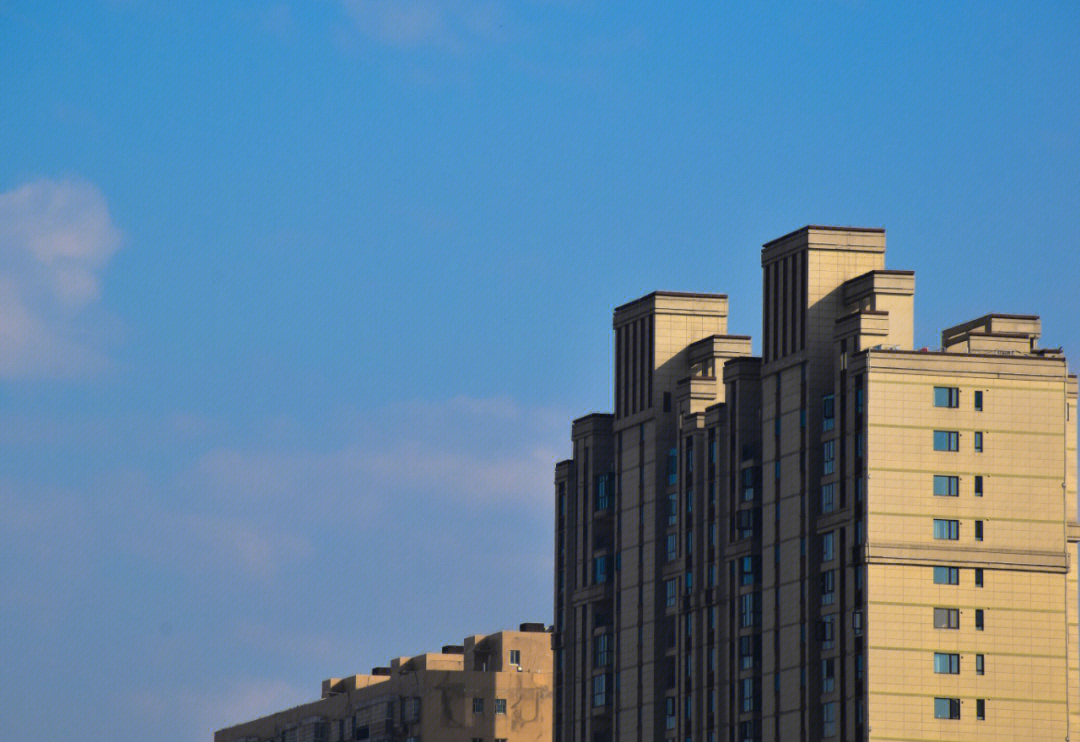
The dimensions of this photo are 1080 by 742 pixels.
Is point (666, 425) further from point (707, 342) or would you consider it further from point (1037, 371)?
point (1037, 371)

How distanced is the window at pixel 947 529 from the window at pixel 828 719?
9867 millimetres

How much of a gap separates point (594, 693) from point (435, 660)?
28468 mm

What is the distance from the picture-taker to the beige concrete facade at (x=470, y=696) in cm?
17125

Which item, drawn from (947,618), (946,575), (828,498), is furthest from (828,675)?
(828,498)

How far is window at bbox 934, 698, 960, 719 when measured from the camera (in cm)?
12294

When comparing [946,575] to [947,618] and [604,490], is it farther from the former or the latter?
[604,490]

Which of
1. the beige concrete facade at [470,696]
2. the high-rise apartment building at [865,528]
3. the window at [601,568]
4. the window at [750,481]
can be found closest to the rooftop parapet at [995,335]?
the high-rise apartment building at [865,528]

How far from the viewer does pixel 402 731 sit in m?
173

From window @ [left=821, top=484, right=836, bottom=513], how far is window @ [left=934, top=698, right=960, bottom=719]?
11026 millimetres

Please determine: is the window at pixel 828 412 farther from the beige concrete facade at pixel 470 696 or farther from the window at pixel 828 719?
the beige concrete facade at pixel 470 696

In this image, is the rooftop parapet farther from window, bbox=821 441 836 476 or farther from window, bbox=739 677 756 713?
window, bbox=739 677 756 713

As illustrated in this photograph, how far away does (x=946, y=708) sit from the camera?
404 feet

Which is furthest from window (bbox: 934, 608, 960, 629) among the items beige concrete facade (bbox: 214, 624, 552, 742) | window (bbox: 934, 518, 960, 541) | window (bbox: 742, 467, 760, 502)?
beige concrete facade (bbox: 214, 624, 552, 742)

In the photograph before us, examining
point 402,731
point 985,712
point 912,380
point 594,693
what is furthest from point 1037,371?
point 402,731
